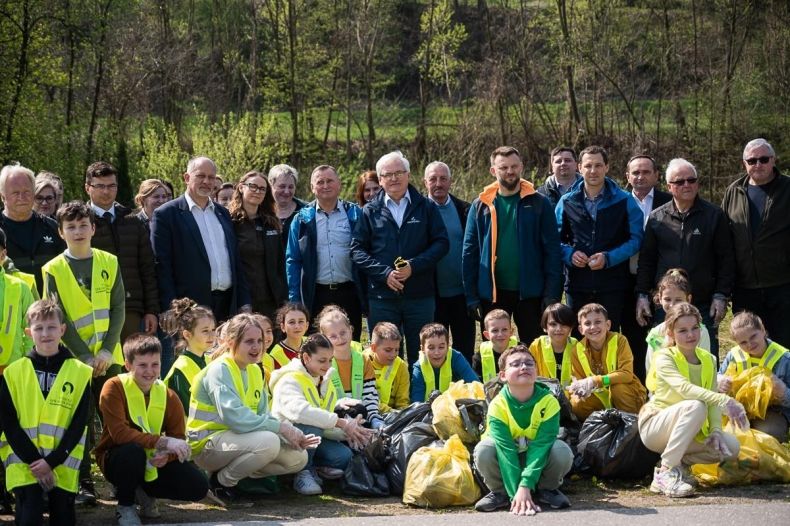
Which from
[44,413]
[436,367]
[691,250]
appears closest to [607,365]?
[436,367]

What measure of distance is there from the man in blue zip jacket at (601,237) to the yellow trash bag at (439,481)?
2.47 meters

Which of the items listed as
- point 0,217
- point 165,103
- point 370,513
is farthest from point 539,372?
point 165,103

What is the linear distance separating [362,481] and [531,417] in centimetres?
132

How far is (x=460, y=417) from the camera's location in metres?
7.35

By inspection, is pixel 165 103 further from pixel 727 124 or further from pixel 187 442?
pixel 187 442

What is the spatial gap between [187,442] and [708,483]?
3.59 m

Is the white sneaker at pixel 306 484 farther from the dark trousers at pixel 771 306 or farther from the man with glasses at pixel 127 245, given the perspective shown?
the dark trousers at pixel 771 306

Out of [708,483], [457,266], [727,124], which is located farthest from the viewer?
[727,124]

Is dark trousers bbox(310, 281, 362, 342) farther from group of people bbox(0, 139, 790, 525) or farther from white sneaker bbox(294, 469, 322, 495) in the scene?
white sneaker bbox(294, 469, 322, 495)

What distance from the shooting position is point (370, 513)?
670 centimetres

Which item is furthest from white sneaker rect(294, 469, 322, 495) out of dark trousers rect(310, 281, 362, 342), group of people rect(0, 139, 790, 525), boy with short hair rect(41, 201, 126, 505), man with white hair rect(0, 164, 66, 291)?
man with white hair rect(0, 164, 66, 291)

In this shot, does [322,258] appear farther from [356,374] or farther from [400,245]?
[356,374]

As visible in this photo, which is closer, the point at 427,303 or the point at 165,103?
the point at 427,303

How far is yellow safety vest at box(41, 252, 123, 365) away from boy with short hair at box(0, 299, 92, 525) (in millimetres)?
904
